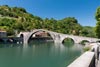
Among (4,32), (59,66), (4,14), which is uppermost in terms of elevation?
(4,14)

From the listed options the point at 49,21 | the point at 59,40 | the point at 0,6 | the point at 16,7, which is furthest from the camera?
the point at 16,7

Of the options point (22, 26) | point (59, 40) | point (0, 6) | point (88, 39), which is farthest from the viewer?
point (0, 6)

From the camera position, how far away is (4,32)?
279 ft

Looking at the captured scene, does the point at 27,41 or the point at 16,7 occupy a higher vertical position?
the point at 16,7

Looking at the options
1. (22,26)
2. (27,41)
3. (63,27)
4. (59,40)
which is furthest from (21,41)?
(63,27)

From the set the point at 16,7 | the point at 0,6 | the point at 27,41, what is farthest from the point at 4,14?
the point at 27,41

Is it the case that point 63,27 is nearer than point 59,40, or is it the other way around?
point 59,40

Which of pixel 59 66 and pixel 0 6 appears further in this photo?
pixel 0 6

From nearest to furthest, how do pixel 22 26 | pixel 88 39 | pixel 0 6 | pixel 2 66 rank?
pixel 2 66 → pixel 88 39 → pixel 22 26 → pixel 0 6

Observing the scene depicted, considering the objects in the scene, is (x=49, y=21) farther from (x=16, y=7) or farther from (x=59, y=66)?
(x=59, y=66)

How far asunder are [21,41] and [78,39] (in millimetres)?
21897

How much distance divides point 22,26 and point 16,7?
63619mm

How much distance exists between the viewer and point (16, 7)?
163 meters

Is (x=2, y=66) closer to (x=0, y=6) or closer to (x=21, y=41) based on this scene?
(x=21, y=41)
